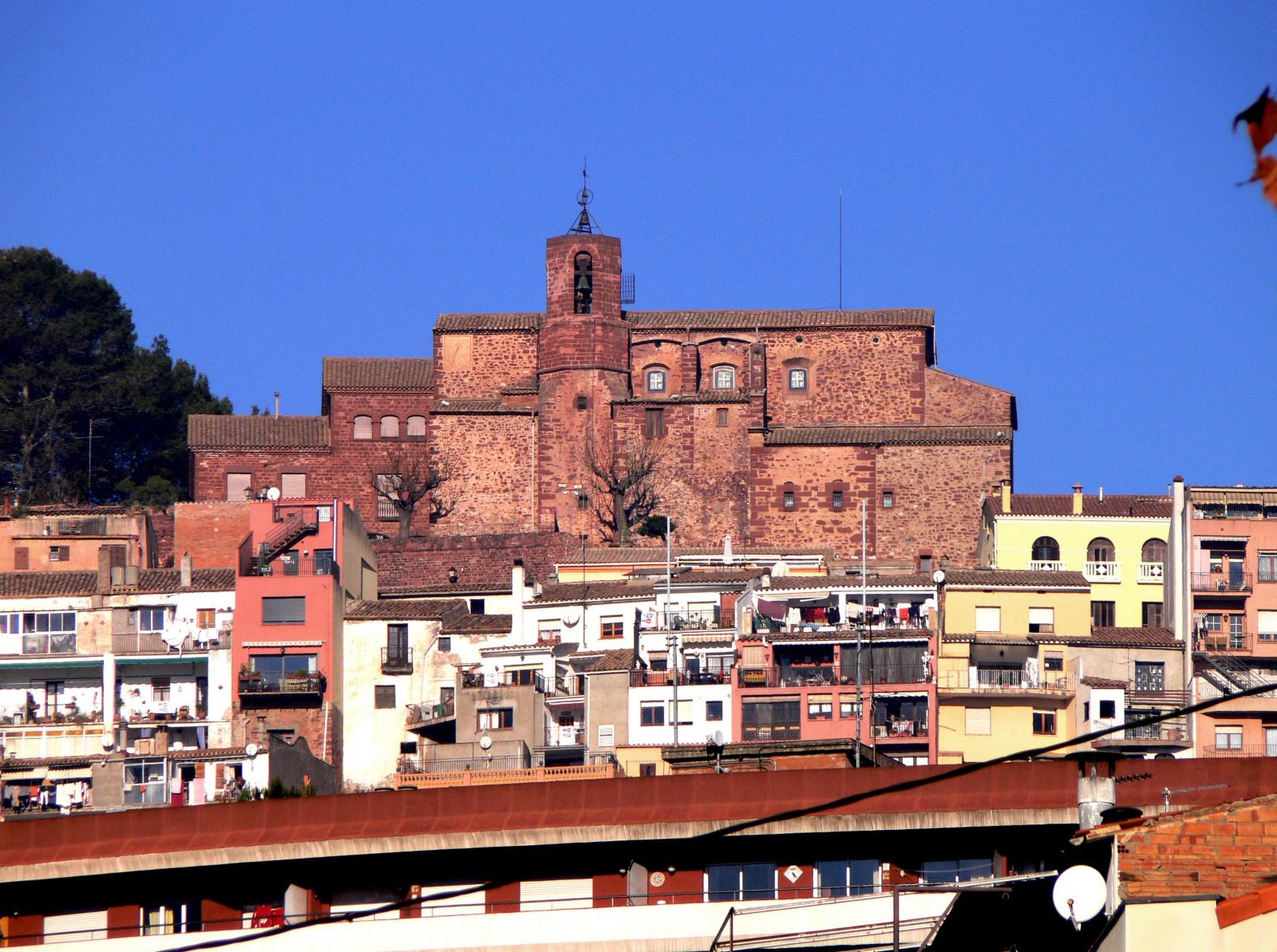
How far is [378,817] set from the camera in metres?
30.6

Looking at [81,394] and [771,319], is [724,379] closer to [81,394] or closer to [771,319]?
[771,319]

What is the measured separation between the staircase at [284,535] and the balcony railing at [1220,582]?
20.3m

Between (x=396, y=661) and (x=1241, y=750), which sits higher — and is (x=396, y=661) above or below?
above

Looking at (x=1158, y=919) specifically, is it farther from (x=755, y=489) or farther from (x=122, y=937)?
(x=755, y=489)

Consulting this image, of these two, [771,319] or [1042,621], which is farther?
[771,319]

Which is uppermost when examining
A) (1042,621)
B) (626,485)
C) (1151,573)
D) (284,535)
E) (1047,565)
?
(626,485)

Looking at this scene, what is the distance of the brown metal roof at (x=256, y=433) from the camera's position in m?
77.0

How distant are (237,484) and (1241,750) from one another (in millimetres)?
34448

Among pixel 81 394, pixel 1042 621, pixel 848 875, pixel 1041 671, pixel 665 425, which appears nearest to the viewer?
pixel 848 875

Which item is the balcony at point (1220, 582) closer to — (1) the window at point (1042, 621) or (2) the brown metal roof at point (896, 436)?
(1) the window at point (1042, 621)

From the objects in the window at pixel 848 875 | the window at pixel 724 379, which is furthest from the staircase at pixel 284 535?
the window at pixel 848 875

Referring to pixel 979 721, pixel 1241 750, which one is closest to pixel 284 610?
pixel 979 721

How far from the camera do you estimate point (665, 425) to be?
7544 cm

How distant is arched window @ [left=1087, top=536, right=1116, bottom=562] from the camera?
62.0 meters
